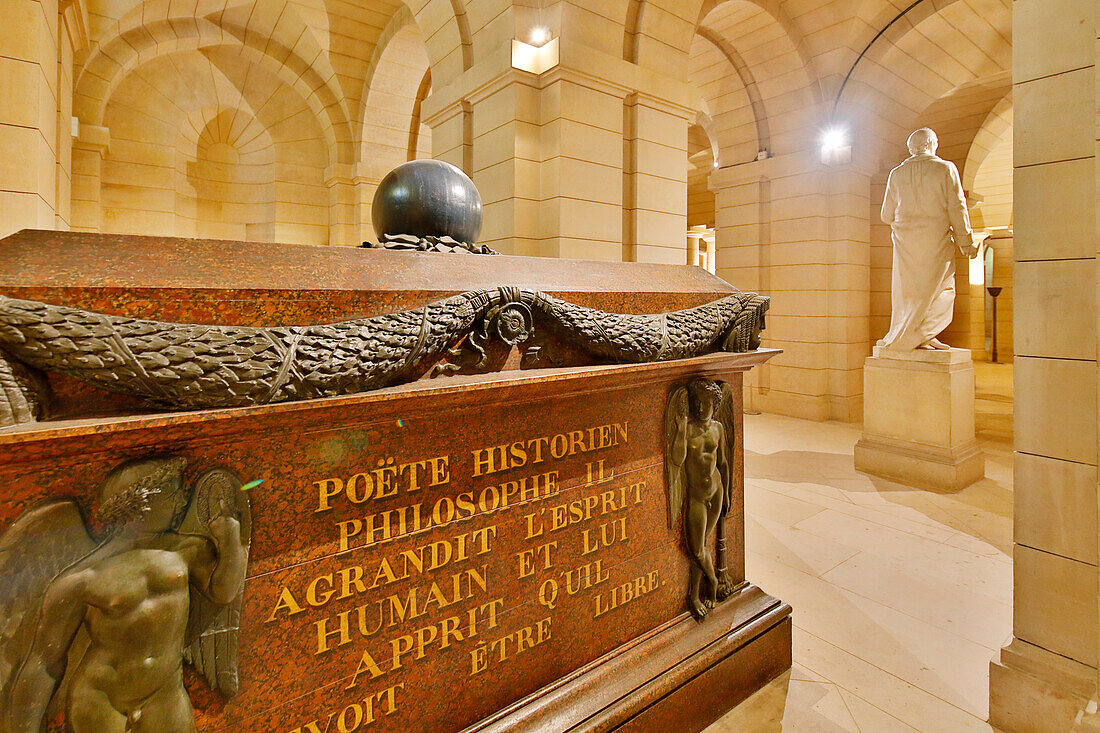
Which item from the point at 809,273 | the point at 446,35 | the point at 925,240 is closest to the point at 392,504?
the point at 446,35

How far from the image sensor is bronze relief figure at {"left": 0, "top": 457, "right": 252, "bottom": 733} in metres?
1.03

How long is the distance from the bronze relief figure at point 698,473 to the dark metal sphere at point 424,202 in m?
1.12

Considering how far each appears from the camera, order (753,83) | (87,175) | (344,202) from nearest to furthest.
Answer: (87,175) → (753,83) → (344,202)

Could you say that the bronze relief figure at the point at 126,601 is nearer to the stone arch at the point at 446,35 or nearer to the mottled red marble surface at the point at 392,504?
the mottled red marble surface at the point at 392,504

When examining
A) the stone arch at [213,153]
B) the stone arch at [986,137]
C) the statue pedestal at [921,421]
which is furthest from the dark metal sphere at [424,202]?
the stone arch at [986,137]

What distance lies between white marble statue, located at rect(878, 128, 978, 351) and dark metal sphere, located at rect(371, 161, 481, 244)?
503cm

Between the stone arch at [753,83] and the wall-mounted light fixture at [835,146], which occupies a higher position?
the stone arch at [753,83]

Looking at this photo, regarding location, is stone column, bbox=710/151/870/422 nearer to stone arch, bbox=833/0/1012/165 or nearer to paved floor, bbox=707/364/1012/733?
stone arch, bbox=833/0/1012/165

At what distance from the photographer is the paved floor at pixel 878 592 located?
7.15 ft

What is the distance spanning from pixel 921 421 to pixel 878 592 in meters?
2.62

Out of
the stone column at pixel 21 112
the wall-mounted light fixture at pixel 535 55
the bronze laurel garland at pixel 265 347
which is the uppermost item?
the wall-mounted light fixture at pixel 535 55

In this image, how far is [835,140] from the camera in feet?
24.1

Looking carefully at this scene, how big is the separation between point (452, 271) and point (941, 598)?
3243 millimetres

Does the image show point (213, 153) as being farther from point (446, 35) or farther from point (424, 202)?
point (424, 202)
